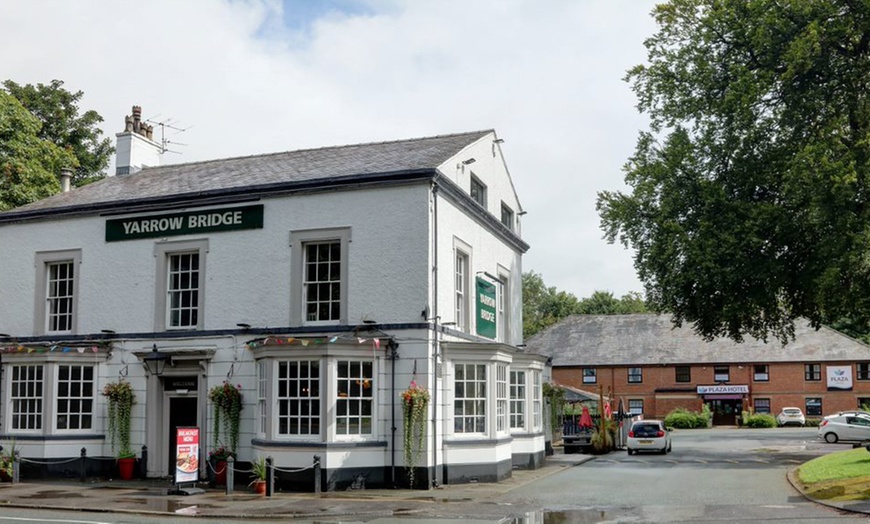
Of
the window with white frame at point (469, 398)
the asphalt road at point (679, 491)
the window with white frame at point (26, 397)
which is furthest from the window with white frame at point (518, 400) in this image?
the window with white frame at point (26, 397)

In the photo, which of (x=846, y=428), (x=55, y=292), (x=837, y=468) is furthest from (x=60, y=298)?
(x=846, y=428)

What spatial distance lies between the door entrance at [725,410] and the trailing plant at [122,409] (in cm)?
4983

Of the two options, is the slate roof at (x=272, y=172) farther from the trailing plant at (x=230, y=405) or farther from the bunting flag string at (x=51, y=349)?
the trailing plant at (x=230, y=405)

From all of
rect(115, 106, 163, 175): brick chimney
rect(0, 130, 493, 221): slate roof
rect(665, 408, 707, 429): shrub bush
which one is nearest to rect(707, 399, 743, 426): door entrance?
rect(665, 408, 707, 429): shrub bush

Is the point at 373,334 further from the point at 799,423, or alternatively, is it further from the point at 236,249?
the point at 799,423

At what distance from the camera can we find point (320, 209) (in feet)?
72.6

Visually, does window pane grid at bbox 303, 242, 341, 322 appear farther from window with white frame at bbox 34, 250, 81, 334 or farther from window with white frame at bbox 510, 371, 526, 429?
window with white frame at bbox 34, 250, 81, 334

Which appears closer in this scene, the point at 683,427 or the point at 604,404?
the point at 604,404

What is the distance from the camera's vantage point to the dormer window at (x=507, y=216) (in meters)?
29.3

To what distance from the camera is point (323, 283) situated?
2203 centimetres

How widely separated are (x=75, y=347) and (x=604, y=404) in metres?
20.7

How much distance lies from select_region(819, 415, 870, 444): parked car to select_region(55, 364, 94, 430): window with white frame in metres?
34.5

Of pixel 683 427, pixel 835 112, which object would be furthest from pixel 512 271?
pixel 683 427

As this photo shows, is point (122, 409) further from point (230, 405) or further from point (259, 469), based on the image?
point (259, 469)
